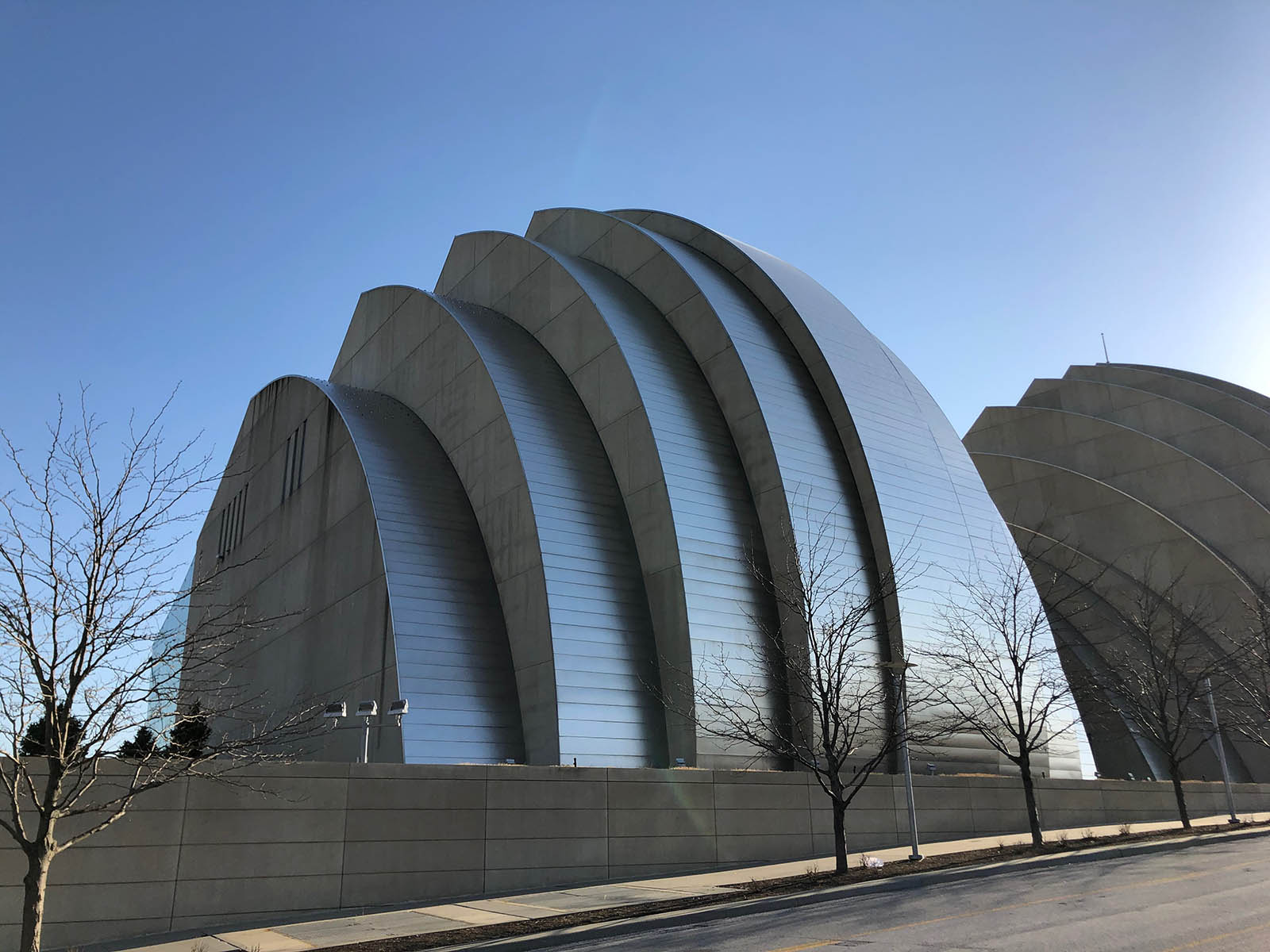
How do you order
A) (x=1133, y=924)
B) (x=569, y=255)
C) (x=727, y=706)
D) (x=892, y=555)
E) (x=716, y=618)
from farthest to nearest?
(x=569, y=255) → (x=892, y=555) → (x=716, y=618) → (x=727, y=706) → (x=1133, y=924)

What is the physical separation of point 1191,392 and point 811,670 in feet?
108

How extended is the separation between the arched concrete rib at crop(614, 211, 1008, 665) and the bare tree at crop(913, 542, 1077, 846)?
556mm

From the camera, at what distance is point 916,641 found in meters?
24.3

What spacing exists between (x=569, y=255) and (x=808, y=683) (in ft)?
64.6

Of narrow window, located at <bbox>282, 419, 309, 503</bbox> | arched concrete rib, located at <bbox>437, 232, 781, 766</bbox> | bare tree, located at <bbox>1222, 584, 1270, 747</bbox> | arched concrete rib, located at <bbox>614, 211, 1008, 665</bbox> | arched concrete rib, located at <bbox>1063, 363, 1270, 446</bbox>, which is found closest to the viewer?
arched concrete rib, located at <bbox>437, 232, 781, 766</bbox>

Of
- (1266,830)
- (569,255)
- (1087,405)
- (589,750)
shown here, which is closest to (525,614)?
(589,750)

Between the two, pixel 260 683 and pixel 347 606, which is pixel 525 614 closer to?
pixel 347 606

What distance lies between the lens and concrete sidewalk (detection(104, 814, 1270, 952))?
12.4m

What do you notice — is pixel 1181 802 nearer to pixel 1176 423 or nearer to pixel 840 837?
pixel 840 837

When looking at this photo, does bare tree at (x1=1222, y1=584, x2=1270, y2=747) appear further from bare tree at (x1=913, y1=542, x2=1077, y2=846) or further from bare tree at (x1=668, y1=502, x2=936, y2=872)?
bare tree at (x1=668, y1=502, x2=936, y2=872)

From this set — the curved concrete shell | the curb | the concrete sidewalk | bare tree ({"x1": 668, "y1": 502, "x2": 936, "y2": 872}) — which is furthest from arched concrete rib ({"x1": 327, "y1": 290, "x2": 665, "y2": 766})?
the curb

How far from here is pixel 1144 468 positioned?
40.8 m

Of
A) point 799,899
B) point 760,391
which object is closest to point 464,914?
point 799,899

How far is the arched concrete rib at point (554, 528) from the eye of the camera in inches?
890
